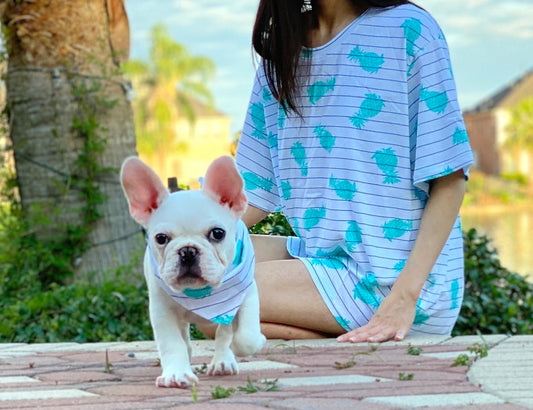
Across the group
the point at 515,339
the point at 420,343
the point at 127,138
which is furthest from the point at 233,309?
the point at 127,138

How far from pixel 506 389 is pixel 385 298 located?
3.80ft

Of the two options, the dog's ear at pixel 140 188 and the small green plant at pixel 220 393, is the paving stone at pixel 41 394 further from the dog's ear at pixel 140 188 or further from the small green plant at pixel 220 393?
the dog's ear at pixel 140 188

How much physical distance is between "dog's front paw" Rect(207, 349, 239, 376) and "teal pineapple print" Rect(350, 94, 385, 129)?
1251 millimetres

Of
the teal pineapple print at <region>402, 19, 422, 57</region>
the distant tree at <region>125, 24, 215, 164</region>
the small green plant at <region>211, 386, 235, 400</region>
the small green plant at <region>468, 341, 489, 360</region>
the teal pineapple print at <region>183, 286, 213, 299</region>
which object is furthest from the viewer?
the distant tree at <region>125, 24, 215, 164</region>

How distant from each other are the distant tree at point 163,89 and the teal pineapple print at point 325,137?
50679 millimetres

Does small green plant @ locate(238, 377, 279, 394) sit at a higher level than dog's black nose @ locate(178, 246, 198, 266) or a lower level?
lower

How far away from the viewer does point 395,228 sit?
3.56 m

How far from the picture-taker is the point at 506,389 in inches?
91.8

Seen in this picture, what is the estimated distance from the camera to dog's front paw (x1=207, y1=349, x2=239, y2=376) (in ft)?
8.82

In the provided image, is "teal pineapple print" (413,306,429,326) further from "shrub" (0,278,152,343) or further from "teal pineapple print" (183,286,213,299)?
"shrub" (0,278,152,343)

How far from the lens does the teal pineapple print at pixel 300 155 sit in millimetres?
3699

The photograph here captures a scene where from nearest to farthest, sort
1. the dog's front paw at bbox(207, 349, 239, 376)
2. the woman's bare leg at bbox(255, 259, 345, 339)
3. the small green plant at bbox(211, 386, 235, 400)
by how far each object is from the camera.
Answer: the small green plant at bbox(211, 386, 235, 400)
the dog's front paw at bbox(207, 349, 239, 376)
the woman's bare leg at bbox(255, 259, 345, 339)

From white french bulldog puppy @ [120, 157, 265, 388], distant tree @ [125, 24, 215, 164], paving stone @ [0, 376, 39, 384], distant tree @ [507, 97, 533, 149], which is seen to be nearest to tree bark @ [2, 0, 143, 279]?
paving stone @ [0, 376, 39, 384]

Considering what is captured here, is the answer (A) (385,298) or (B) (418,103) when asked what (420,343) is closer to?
(A) (385,298)
